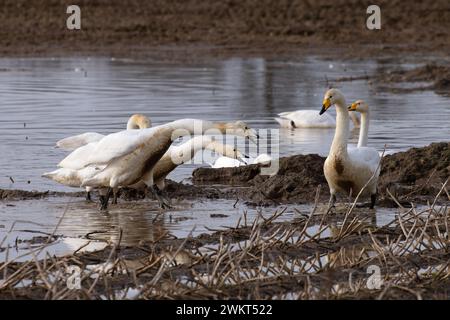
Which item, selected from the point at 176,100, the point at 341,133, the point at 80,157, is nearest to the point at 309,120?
the point at 176,100

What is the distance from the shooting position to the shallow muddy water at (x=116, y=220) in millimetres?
8891

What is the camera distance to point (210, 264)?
7.48 m

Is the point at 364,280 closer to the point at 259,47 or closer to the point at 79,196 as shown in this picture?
the point at 79,196

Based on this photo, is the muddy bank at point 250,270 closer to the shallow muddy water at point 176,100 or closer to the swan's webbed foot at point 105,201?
the swan's webbed foot at point 105,201

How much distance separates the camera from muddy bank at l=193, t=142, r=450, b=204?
11.2m

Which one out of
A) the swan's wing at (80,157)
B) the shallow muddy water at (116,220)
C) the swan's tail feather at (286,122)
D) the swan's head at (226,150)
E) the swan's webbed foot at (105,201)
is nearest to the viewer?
the shallow muddy water at (116,220)

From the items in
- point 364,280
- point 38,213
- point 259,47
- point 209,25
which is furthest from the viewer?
point 209,25

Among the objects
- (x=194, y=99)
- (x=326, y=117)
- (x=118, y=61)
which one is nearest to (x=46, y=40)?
(x=118, y=61)

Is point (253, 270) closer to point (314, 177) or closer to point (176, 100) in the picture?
point (314, 177)

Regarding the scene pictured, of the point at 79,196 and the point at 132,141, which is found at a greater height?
the point at 132,141

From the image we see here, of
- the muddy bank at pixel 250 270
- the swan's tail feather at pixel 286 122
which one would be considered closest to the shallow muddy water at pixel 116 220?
the muddy bank at pixel 250 270

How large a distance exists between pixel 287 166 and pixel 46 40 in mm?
21064

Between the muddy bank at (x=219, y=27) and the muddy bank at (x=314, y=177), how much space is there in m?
17.5

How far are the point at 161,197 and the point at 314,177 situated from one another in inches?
69.3
